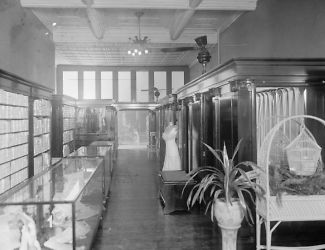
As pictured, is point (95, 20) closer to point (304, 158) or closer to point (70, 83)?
point (304, 158)

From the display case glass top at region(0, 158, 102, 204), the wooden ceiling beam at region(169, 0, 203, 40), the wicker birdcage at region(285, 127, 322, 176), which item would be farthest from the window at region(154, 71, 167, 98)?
the wicker birdcage at region(285, 127, 322, 176)

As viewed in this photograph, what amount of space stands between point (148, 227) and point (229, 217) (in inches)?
70.4

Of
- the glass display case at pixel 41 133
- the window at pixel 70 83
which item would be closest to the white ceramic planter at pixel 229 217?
the glass display case at pixel 41 133

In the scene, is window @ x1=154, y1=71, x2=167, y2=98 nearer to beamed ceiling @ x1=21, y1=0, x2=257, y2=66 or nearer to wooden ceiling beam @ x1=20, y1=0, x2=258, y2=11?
beamed ceiling @ x1=21, y1=0, x2=257, y2=66

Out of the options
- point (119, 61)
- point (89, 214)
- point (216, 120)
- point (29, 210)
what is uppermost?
point (119, 61)

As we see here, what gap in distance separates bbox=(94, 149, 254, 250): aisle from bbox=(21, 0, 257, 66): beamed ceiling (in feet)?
13.5

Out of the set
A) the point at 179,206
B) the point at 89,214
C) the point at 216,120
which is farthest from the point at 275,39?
the point at 89,214

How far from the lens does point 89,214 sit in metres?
3.71

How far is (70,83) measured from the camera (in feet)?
54.6

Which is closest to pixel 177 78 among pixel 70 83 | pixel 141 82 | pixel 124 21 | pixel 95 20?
pixel 141 82

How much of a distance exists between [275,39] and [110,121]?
9.44 metres

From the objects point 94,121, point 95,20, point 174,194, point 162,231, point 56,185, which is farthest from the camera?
point 94,121

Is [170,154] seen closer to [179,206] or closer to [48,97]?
[179,206]

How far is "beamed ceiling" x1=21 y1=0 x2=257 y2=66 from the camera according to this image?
7.92m
